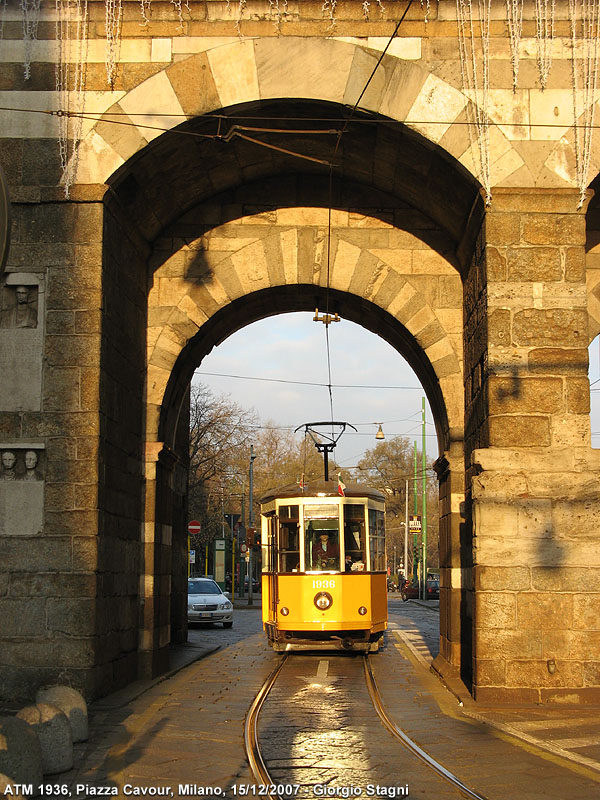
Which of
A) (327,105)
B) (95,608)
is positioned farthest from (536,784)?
(327,105)

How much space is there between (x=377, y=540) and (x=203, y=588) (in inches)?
393

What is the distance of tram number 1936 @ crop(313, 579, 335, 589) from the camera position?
49.1 ft

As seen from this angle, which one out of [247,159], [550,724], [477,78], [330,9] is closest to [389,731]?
[550,724]

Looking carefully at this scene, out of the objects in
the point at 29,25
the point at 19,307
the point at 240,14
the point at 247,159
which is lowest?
the point at 19,307

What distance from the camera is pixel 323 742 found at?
307 inches

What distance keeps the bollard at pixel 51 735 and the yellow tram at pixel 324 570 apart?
27.8 ft

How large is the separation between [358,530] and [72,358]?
6.46m

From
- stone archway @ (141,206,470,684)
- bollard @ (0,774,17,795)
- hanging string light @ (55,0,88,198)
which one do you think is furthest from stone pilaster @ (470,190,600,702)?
bollard @ (0,774,17,795)

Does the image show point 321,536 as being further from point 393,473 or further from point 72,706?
point 393,473

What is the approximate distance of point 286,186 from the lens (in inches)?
511

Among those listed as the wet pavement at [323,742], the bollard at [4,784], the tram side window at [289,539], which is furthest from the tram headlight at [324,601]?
the bollard at [4,784]

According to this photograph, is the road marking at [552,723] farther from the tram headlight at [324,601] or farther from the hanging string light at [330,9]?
the hanging string light at [330,9]

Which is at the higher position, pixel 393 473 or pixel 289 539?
pixel 393 473

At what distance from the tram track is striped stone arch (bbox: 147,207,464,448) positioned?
3.65m
